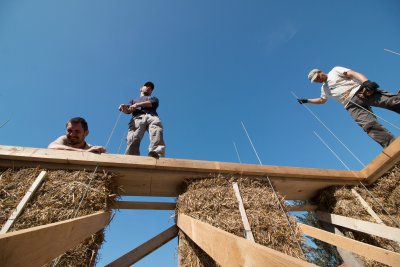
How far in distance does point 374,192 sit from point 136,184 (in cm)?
344

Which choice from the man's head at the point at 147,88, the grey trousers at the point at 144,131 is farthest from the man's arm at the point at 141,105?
the man's head at the point at 147,88

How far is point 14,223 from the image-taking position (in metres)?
1.87

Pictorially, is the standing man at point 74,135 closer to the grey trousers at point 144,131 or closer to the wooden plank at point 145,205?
the grey trousers at point 144,131

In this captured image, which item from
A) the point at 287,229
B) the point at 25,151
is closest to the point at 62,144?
the point at 25,151

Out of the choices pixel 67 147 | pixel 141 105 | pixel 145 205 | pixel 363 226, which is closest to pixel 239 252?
pixel 145 205

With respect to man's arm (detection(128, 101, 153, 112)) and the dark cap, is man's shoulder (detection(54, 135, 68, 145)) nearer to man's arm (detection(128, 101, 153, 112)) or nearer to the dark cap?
man's arm (detection(128, 101, 153, 112))

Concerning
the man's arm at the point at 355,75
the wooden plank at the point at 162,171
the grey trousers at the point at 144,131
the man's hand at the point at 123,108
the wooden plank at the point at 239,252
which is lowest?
the wooden plank at the point at 239,252

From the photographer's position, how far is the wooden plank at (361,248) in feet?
5.35

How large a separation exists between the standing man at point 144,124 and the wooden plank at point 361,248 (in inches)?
78.7

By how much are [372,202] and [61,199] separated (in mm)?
3973

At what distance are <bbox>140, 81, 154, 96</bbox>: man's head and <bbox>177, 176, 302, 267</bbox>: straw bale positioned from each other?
200 centimetres

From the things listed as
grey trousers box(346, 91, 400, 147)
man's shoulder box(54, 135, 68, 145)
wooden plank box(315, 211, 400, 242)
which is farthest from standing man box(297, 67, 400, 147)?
man's shoulder box(54, 135, 68, 145)

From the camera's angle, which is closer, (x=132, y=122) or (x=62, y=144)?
(x=62, y=144)

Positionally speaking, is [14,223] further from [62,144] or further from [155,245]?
[155,245]
